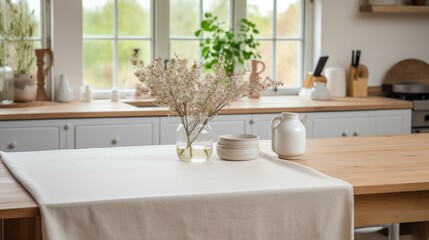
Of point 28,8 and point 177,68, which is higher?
point 28,8

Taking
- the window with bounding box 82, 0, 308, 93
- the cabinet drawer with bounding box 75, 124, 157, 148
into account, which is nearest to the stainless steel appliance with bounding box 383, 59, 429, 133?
the window with bounding box 82, 0, 308, 93

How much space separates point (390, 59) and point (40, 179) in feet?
14.2

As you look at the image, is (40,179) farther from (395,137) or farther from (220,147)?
(395,137)

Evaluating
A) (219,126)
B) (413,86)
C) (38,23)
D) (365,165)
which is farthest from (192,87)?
(413,86)

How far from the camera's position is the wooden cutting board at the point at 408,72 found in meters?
6.47

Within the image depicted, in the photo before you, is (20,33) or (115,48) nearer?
(20,33)

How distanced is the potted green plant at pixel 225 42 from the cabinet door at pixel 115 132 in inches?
38.9

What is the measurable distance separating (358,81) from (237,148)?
3.21 metres

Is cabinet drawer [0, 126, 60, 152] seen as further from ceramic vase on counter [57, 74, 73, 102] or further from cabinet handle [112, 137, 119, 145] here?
ceramic vase on counter [57, 74, 73, 102]

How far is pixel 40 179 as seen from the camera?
9.23 feet

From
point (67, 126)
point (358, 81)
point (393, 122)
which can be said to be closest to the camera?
point (67, 126)

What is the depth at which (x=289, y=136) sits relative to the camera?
328cm

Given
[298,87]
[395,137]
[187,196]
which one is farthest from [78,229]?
[298,87]

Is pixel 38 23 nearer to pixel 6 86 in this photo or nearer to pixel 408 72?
pixel 6 86
